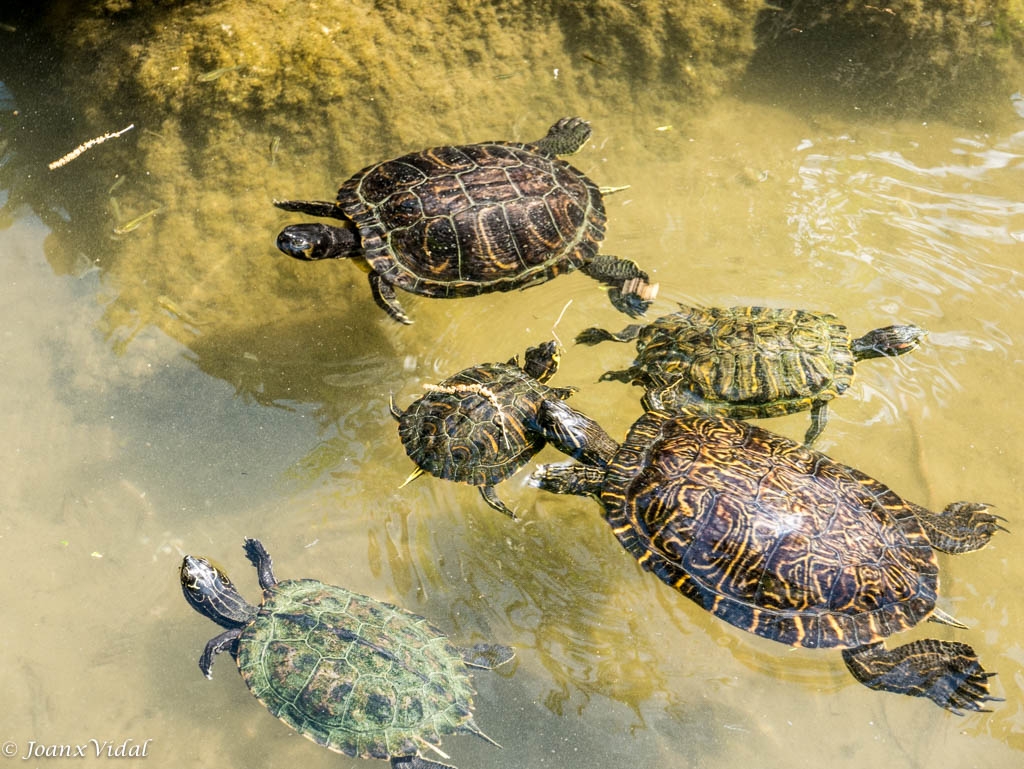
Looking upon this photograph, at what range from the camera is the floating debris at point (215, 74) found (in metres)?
5.33

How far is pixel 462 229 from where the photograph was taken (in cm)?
459

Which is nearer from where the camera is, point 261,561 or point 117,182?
point 261,561

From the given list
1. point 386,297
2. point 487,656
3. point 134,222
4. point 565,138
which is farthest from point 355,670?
point 565,138

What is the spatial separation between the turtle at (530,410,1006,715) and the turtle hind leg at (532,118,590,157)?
7.85 feet

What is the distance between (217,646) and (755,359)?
321 centimetres

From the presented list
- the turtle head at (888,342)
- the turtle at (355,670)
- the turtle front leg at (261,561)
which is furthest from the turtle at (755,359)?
the turtle front leg at (261,561)

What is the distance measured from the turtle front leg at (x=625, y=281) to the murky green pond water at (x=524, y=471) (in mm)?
202

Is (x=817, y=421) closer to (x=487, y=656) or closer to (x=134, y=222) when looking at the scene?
(x=487, y=656)

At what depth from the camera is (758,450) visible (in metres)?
3.84

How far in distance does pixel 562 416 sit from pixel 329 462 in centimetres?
143

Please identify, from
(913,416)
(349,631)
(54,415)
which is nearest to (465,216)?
(349,631)

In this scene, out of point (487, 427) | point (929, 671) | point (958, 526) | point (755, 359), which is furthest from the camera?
point (755, 359)

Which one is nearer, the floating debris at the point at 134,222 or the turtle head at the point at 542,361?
the turtle head at the point at 542,361

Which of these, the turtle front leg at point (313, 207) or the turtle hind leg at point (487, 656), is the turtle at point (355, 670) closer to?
the turtle hind leg at point (487, 656)
